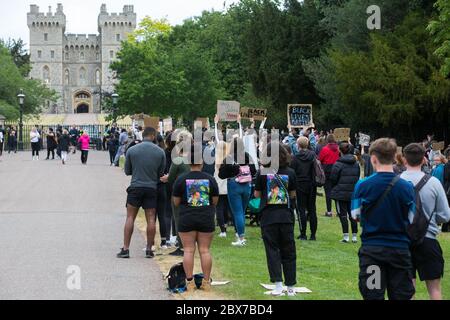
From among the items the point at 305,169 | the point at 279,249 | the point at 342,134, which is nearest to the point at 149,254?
the point at 279,249

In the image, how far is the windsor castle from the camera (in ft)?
477

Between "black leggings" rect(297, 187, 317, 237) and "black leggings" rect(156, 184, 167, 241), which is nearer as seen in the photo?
"black leggings" rect(156, 184, 167, 241)

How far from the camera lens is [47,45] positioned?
147 m

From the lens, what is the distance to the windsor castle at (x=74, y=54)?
14525cm

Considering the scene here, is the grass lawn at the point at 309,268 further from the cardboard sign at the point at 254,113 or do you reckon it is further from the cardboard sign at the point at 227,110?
the cardboard sign at the point at 254,113

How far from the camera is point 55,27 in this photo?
5787 inches

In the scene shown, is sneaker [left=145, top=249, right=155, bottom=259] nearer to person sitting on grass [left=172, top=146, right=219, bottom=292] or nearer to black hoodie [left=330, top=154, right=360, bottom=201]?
person sitting on grass [left=172, top=146, right=219, bottom=292]

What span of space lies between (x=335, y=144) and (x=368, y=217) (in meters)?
11.4

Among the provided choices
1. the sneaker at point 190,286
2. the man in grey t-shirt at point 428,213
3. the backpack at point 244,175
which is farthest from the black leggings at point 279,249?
the backpack at point 244,175

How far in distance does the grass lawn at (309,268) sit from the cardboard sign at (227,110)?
227 centimetres

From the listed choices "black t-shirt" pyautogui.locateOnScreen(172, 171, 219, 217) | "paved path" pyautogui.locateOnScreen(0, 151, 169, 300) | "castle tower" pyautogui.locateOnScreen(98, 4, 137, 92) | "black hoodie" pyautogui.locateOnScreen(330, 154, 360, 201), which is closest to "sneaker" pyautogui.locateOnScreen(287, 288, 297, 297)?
"black t-shirt" pyautogui.locateOnScreen(172, 171, 219, 217)

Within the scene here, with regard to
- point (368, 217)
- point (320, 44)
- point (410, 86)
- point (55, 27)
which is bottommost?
point (368, 217)
